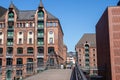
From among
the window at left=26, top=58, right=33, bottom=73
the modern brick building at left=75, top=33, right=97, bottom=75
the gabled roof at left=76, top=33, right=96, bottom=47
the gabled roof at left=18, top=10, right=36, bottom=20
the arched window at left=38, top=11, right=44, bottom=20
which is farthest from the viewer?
the gabled roof at left=76, top=33, right=96, bottom=47

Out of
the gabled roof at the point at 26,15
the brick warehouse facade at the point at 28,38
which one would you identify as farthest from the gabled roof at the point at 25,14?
the brick warehouse facade at the point at 28,38

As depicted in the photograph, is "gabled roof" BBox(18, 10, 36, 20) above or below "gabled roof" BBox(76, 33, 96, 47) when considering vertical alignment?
above

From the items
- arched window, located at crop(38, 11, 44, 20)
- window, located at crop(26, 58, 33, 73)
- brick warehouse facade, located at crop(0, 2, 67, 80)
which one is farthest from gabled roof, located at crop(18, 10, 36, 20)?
window, located at crop(26, 58, 33, 73)

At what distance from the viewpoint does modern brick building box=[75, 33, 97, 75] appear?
357ft

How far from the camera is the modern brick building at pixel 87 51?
357 ft

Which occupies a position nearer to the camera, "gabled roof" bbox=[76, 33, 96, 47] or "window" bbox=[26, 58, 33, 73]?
"window" bbox=[26, 58, 33, 73]

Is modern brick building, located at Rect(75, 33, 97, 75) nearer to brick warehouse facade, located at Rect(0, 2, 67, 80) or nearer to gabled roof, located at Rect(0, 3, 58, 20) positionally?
brick warehouse facade, located at Rect(0, 2, 67, 80)

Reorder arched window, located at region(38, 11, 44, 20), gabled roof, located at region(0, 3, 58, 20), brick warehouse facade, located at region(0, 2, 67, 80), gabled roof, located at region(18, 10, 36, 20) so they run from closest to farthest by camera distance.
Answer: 1. brick warehouse facade, located at region(0, 2, 67, 80)
2. arched window, located at region(38, 11, 44, 20)
3. gabled roof, located at region(0, 3, 58, 20)
4. gabled roof, located at region(18, 10, 36, 20)

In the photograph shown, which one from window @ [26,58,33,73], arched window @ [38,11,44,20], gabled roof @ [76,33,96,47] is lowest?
window @ [26,58,33,73]

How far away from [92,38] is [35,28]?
52958mm

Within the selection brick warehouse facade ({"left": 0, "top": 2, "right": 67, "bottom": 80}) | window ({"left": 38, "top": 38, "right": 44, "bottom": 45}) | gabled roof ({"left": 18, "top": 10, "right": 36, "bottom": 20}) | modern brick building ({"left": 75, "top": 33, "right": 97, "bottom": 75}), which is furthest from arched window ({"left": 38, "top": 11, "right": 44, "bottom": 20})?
modern brick building ({"left": 75, "top": 33, "right": 97, "bottom": 75})

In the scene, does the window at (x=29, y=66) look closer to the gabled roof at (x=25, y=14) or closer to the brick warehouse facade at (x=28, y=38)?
the brick warehouse facade at (x=28, y=38)

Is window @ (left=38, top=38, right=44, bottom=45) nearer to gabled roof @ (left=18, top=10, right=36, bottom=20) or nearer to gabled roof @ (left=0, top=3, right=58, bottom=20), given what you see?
gabled roof @ (left=0, top=3, right=58, bottom=20)

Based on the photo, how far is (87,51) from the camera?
4481 inches
